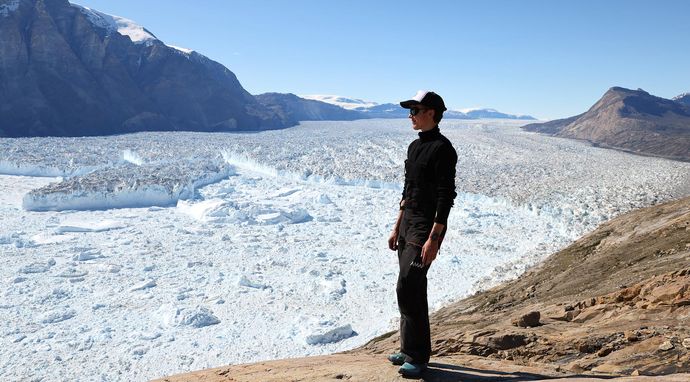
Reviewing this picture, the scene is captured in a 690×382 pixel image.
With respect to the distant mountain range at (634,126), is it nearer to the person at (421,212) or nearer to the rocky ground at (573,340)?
the rocky ground at (573,340)

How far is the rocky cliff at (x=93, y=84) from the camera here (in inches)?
1968

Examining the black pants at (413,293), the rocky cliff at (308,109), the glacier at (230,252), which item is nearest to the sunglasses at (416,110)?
the black pants at (413,293)

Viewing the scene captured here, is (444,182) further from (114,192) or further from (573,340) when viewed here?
(114,192)

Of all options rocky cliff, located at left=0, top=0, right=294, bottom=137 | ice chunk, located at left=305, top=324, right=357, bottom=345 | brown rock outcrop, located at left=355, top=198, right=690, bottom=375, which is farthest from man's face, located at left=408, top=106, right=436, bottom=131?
rocky cliff, located at left=0, top=0, right=294, bottom=137

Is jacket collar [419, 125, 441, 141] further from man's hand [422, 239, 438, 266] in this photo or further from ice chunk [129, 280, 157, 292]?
ice chunk [129, 280, 157, 292]

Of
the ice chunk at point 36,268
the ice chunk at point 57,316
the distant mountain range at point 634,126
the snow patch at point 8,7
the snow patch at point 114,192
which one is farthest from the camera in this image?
the snow patch at point 8,7

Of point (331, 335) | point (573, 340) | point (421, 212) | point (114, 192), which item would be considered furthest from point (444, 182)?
point (114, 192)

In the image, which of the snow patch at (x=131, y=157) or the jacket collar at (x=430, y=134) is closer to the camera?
the jacket collar at (x=430, y=134)

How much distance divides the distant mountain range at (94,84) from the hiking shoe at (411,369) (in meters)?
52.8

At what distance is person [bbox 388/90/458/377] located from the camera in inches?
104

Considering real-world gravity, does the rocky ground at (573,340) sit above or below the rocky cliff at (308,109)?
below

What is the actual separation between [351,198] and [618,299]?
1458cm

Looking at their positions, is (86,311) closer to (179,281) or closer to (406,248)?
(179,281)

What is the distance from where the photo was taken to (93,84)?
189 ft
